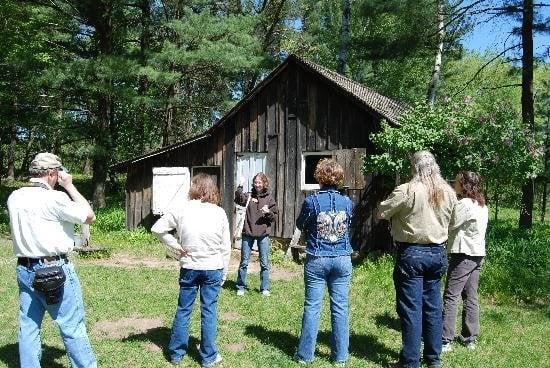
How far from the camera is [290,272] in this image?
9.77m

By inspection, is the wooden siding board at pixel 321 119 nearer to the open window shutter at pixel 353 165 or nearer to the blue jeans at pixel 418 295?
the open window shutter at pixel 353 165

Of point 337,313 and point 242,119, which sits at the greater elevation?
point 242,119

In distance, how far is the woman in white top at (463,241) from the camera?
200 inches

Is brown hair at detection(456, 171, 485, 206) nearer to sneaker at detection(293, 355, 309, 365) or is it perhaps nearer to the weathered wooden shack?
sneaker at detection(293, 355, 309, 365)

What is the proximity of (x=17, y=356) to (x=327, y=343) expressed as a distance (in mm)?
3041

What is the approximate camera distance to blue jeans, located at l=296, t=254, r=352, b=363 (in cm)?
459

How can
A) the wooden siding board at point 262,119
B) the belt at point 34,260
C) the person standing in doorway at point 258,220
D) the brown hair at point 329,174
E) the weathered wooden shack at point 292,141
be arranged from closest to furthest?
the belt at point 34,260
the brown hair at point 329,174
the person standing in doorway at point 258,220
the weathered wooden shack at point 292,141
the wooden siding board at point 262,119

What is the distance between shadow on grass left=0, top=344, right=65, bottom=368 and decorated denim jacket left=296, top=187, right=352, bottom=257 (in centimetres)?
257

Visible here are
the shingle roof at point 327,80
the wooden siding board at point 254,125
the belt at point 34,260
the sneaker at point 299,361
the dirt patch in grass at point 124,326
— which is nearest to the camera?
the belt at point 34,260

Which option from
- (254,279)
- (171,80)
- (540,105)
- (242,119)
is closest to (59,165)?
(254,279)

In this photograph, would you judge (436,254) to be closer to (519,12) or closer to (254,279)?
(254,279)

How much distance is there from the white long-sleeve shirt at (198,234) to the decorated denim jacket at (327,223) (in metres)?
0.75

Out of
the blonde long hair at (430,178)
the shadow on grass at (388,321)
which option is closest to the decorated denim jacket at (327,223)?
the blonde long hair at (430,178)

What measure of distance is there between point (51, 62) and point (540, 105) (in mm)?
18096
